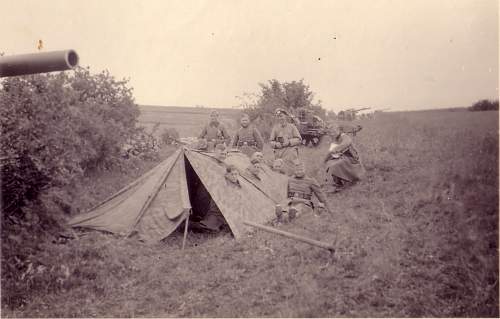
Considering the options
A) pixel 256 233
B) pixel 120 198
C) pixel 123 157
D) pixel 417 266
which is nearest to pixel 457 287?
pixel 417 266

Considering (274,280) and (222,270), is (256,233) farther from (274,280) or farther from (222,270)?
(274,280)

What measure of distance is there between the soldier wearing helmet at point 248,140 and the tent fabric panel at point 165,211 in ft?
14.1

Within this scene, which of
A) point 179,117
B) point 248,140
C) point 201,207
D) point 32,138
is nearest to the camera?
point 32,138

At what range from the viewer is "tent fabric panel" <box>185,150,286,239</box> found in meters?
7.02

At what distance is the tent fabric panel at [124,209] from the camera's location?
6.94 m

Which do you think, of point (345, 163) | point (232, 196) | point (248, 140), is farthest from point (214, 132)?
point (232, 196)

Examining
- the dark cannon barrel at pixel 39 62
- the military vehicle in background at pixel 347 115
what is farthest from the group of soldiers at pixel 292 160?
the military vehicle in background at pixel 347 115

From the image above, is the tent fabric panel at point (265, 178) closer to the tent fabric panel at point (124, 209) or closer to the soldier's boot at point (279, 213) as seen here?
the soldier's boot at point (279, 213)

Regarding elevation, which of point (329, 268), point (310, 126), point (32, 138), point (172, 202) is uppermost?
point (310, 126)

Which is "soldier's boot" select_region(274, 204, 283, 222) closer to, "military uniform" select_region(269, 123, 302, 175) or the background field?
"military uniform" select_region(269, 123, 302, 175)

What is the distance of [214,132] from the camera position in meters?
11.7

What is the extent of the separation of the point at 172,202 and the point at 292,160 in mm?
4608

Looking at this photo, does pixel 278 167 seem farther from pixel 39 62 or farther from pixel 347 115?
pixel 347 115

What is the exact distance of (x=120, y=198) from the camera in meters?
7.54
